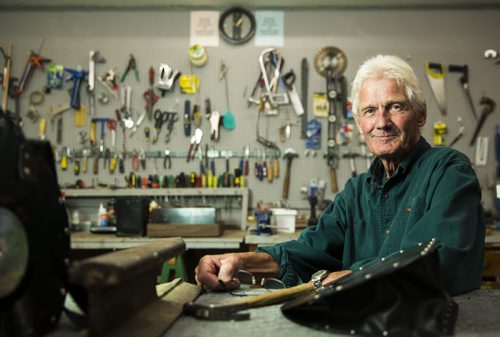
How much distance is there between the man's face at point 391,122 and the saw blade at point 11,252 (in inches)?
46.5

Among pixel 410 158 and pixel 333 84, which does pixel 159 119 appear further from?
pixel 410 158

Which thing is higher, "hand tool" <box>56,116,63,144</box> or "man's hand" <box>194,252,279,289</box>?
"hand tool" <box>56,116,63,144</box>

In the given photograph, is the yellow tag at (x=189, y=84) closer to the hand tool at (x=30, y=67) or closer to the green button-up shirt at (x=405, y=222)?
the hand tool at (x=30, y=67)

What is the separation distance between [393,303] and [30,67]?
3.67 m

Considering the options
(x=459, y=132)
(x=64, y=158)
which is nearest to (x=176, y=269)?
(x=64, y=158)

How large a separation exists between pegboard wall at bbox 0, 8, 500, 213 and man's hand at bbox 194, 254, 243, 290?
231 centimetres

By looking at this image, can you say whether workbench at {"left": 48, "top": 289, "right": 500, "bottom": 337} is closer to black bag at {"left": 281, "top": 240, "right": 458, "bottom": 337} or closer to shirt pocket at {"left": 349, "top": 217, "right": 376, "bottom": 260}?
black bag at {"left": 281, "top": 240, "right": 458, "bottom": 337}

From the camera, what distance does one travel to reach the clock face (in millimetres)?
3701

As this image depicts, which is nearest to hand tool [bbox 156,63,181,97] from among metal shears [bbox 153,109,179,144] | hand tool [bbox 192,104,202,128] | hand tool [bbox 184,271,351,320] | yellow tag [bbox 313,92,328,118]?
metal shears [bbox 153,109,179,144]

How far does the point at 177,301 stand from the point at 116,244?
77.0 inches

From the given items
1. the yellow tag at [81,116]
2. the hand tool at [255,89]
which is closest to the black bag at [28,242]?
the hand tool at [255,89]

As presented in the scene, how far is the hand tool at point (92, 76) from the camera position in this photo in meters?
3.67

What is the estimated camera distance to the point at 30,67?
146 inches

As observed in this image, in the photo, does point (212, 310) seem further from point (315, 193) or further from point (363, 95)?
point (315, 193)
